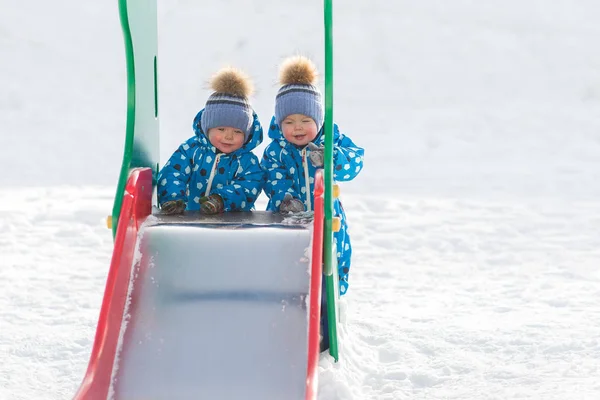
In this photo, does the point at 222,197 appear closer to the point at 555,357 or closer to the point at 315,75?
the point at 315,75

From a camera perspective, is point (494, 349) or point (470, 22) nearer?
point (494, 349)

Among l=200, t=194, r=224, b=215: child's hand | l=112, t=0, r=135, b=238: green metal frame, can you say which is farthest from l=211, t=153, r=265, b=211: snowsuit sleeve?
l=112, t=0, r=135, b=238: green metal frame

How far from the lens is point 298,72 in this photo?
3.69m

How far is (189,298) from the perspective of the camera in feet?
9.76

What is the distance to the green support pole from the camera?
9.59 feet

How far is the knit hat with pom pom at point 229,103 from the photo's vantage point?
362 cm

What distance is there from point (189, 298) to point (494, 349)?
5.40 ft

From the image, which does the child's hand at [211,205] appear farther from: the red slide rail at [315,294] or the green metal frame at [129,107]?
the red slide rail at [315,294]

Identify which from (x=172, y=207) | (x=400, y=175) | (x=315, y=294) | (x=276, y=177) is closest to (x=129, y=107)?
(x=172, y=207)

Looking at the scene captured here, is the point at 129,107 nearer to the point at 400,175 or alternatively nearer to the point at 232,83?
the point at 232,83

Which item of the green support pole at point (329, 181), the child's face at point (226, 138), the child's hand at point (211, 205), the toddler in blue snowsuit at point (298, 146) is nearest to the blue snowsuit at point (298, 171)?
the toddler in blue snowsuit at point (298, 146)

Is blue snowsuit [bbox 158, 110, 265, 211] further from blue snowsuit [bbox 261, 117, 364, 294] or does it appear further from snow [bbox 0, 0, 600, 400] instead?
snow [bbox 0, 0, 600, 400]

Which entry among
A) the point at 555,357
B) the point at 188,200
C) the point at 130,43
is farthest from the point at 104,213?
the point at 555,357

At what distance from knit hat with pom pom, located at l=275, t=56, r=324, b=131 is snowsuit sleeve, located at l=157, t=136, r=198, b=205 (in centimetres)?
43
